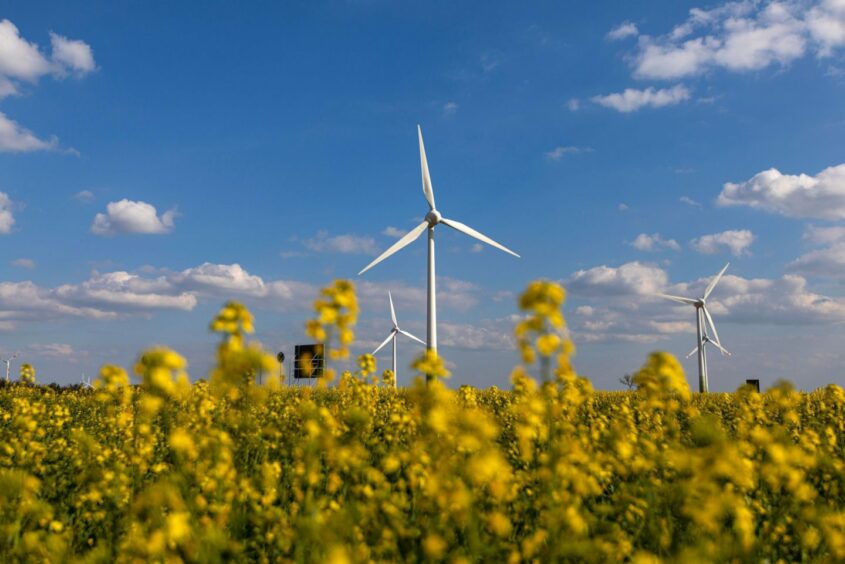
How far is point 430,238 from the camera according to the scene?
29500 mm

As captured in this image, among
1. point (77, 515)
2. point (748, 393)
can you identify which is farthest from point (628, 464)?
point (748, 393)

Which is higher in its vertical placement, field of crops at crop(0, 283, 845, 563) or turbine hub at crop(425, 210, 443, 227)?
turbine hub at crop(425, 210, 443, 227)

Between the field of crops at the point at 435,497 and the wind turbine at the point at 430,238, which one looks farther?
the wind turbine at the point at 430,238

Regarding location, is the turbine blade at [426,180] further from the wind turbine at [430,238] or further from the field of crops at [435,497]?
the field of crops at [435,497]

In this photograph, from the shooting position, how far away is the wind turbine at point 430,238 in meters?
27.9

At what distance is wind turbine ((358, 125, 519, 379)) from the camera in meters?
27.9

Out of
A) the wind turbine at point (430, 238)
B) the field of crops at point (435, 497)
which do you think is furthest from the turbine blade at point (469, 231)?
the field of crops at point (435, 497)

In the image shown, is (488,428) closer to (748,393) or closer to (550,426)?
(550,426)

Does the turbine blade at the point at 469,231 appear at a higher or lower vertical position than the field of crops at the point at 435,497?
higher

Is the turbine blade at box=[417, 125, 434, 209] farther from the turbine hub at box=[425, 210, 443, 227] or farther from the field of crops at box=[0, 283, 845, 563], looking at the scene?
the field of crops at box=[0, 283, 845, 563]

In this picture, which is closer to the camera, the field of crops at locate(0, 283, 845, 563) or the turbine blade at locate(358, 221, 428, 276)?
the field of crops at locate(0, 283, 845, 563)

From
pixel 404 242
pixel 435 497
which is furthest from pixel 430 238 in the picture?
pixel 435 497

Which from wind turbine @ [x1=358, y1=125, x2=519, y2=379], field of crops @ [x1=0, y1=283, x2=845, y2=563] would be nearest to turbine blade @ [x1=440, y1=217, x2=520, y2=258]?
wind turbine @ [x1=358, y1=125, x2=519, y2=379]

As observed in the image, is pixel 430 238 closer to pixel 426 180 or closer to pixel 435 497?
pixel 426 180
